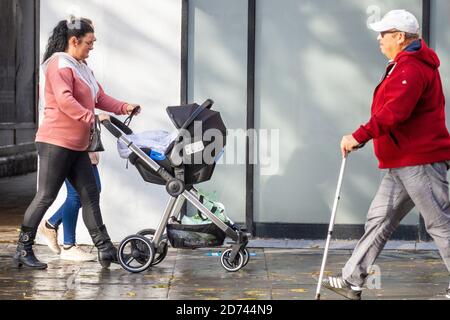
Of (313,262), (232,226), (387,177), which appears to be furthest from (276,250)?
(387,177)

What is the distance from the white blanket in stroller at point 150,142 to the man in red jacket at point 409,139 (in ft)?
5.99

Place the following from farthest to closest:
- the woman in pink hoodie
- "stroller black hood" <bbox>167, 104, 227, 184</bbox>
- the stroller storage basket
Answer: the stroller storage basket, the woman in pink hoodie, "stroller black hood" <bbox>167, 104, 227, 184</bbox>

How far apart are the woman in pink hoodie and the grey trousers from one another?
2312mm

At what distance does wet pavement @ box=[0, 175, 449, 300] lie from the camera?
7938 millimetres

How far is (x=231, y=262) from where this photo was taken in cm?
888

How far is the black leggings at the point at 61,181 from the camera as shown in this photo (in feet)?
28.8

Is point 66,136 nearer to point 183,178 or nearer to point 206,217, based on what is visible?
point 183,178

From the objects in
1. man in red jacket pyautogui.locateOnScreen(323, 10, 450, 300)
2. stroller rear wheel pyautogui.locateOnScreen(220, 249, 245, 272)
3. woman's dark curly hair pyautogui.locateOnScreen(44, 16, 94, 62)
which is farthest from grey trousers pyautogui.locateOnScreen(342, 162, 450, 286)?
woman's dark curly hair pyautogui.locateOnScreen(44, 16, 94, 62)

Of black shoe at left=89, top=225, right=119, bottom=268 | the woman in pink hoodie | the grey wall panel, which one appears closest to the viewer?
the woman in pink hoodie

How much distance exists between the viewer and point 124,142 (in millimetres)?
8617

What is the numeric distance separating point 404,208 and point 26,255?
3189 millimetres

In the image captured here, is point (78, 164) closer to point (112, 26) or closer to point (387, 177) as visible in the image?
point (112, 26)

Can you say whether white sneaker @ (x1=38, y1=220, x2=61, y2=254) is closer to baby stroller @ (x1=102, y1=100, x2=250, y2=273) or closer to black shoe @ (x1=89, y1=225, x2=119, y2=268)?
black shoe @ (x1=89, y1=225, x2=119, y2=268)

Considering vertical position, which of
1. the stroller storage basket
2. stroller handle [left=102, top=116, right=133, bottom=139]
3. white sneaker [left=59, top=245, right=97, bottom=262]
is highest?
stroller handle [left=102, top=116, right=133, bottom=139]
